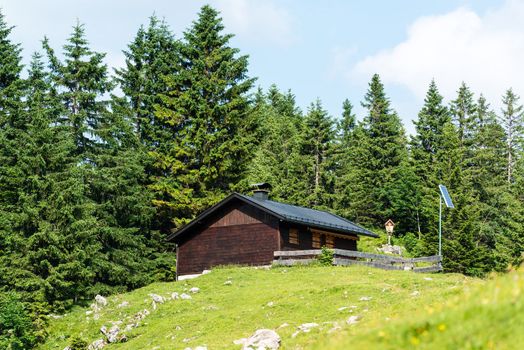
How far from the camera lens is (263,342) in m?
16.9

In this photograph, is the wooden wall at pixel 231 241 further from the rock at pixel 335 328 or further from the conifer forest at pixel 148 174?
the rock at pixel 335 328

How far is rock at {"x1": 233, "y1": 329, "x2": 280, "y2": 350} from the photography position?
16734 millimetres

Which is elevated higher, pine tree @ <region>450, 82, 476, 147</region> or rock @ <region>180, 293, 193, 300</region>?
pine tree @ <region>450, 82, 476, 147</region>

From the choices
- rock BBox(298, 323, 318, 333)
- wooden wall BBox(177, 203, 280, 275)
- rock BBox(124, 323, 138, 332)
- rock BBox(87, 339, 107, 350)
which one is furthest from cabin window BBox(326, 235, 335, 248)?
rock BBox(298, 323, 318, 333)

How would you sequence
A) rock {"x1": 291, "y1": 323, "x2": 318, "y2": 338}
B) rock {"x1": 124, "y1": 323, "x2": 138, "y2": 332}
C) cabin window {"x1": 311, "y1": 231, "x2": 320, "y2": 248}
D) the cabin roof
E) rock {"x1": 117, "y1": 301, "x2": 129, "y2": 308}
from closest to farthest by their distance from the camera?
1. rock {"x1": 291, "y1": 323, "x2": 318, "y2": 338}
2. rock {"x1": 124, "y1": 323, "x2": 138, "y2": 332}
3. rock {"x1": 117, "y1": 301, "x2": 129, "y2": 308}
4. the cabin roof
5. cabin window {"x1": 311, "y1": 231, "x2": 320, "y2": 248}

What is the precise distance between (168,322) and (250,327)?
4.80 meters

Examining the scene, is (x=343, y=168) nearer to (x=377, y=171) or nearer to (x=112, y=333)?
(x=377, y=171)

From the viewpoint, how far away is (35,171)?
37.4 meters

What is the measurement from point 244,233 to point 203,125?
13726 millimetres

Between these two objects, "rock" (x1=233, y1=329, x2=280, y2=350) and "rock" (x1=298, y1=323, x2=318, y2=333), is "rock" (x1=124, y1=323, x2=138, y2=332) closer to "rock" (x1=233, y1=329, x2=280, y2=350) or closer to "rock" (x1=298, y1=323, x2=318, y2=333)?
"rock" (x1=233, y1=329, x2=280, y2=350)

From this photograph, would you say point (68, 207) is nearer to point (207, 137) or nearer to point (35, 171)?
point (35, 171)

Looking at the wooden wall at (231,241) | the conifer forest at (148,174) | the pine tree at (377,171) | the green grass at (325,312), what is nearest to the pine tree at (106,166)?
the conifer forest at (148,174)

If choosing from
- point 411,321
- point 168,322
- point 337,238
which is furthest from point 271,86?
point 411,321

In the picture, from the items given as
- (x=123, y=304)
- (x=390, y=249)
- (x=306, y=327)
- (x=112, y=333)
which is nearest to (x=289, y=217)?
(x=123, y=304)
